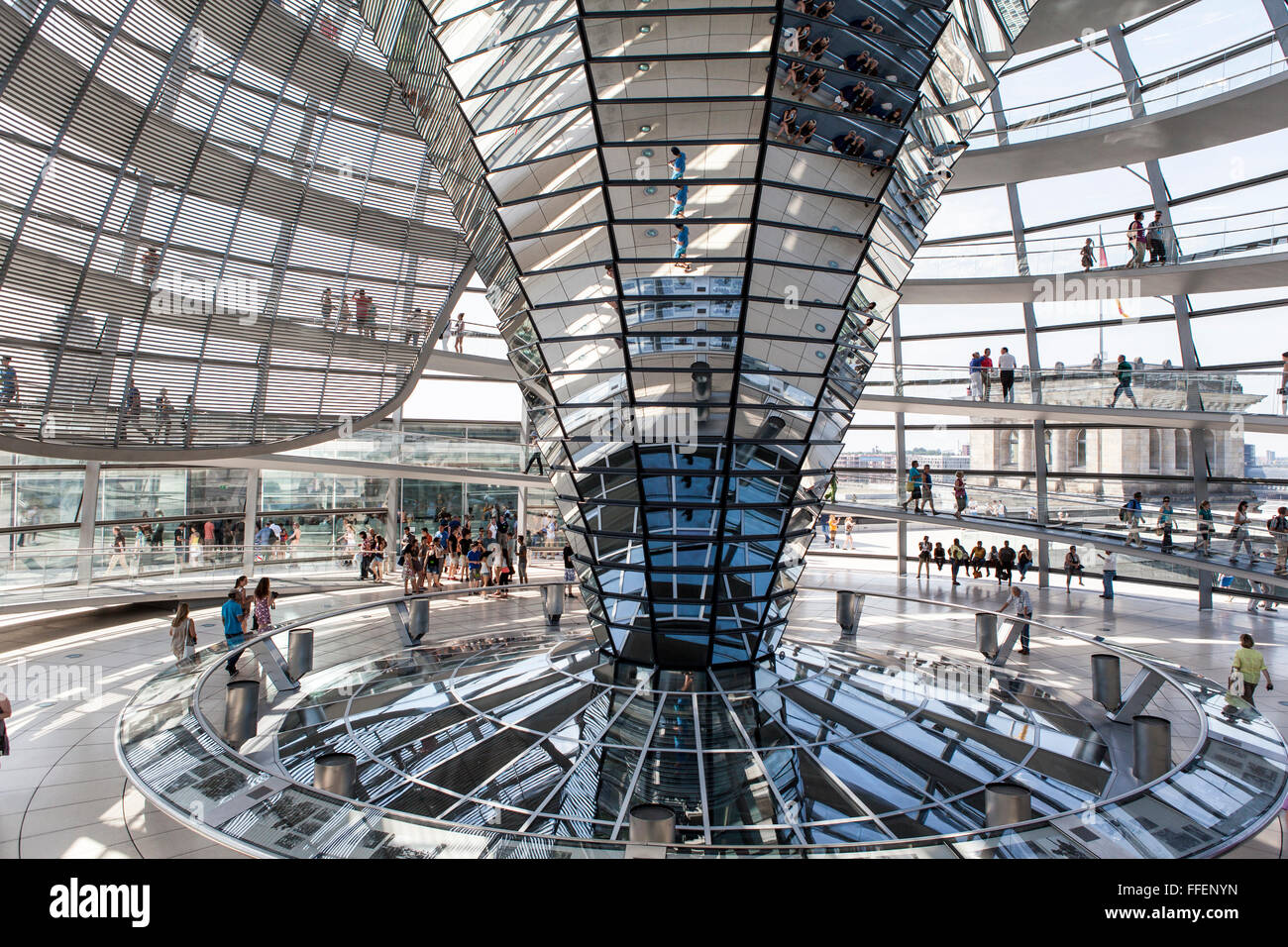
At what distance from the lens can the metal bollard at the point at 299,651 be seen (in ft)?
46.2

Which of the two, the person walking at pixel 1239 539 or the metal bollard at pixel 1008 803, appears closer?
the metal bollard at pixel 1008 803

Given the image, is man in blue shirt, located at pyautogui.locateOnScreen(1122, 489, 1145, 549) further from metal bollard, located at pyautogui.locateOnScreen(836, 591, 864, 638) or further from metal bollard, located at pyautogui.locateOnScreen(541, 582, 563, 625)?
metal bollard, located at pyautogui.locateOnScreen(541, 582, 563, 625)

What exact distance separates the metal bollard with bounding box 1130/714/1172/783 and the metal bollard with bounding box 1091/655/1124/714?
3436 mm

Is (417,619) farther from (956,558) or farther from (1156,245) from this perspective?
(1156,245)

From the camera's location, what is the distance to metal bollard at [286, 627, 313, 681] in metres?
14.1

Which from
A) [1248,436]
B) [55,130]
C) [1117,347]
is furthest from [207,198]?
[1248,436]

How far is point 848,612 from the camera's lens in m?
18.3

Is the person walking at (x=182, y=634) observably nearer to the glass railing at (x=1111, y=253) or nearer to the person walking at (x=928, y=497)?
the person walking at (x=928, y=497)

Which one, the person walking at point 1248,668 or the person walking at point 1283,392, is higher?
the person walking at point 1283,392

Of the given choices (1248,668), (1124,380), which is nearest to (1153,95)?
(1124,380)

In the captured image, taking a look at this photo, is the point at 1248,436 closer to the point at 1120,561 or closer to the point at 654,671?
the point at 1120,561

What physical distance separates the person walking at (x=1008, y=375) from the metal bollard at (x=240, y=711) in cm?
2318

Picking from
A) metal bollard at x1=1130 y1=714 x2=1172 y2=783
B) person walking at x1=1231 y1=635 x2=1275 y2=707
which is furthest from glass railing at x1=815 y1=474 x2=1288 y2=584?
metal bollard at x1=1130 y1=714 x2=1172 y2=783

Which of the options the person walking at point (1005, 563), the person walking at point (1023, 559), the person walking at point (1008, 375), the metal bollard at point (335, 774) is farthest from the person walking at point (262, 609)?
the person walking at point (1023, 559)
